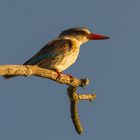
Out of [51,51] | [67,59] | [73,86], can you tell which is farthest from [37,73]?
[51,51]

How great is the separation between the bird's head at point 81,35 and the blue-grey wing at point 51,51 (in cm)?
46

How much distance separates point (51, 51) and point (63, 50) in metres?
0.30

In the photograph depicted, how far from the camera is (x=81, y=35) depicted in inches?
539

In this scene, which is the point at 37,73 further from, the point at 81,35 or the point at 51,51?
the point at 81,35

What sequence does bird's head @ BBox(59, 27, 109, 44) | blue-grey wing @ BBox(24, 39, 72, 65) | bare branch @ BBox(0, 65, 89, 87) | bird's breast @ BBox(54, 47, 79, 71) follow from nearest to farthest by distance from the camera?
bare branch @ BBox(0, 65, 89, 87) → blue-grey wing @ BBox(24, 39, 72, 65) → bird's breast @ BBox(54, 47, 79, 71) → bird's head @ BBox(59, 27, 109, 44)

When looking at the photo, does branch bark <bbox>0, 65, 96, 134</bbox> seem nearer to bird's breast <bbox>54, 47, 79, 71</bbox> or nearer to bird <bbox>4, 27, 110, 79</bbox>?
bird <bbox>4, 27, 110, 79</bbox>

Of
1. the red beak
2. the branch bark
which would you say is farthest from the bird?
the branch bark

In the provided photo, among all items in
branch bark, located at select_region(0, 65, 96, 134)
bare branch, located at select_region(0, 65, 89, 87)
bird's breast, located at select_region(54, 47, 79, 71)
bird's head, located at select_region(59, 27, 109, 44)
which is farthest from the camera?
bird's head, located at select_region(59, 27, 109, 44)

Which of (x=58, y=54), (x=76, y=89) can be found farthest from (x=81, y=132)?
(x=58, y=54)

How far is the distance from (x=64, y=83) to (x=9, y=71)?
2.29 meters

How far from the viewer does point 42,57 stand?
11961 millimetres

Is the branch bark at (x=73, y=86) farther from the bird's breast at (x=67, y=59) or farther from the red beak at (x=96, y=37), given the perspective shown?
the red beak at (x=96, y=37)

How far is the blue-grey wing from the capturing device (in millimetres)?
11816

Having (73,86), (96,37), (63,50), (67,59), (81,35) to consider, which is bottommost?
(73,86)
